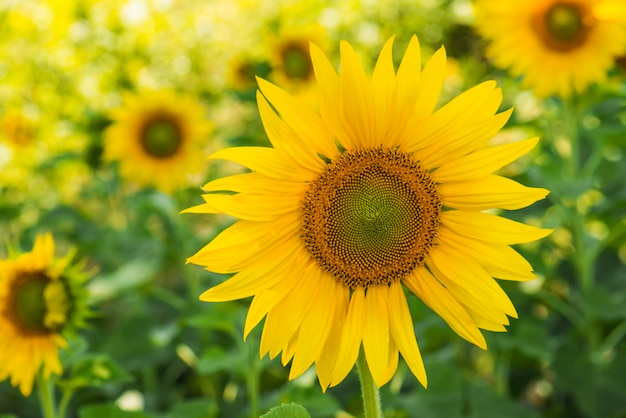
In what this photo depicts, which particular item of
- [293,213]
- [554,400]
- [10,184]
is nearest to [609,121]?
[554,400]

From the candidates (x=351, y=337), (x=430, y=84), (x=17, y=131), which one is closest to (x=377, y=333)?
(x=351, y=337)

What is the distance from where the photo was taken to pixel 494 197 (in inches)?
42.9

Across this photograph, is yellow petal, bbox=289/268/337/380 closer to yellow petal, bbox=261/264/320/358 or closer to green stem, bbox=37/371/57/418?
yellow petal, bbox=261/264/320/358

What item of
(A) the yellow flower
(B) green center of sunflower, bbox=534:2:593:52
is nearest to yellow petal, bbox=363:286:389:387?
(B) green center of sunflower, bbox=534:2:593:52

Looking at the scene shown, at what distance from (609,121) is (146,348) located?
1995 mm

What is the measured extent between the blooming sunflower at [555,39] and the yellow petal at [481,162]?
4.75 feet

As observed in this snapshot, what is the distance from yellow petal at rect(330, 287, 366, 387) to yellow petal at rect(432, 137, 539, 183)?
0.75 ft

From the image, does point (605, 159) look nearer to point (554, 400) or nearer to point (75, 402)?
point (554, 400)

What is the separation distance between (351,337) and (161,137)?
7.41 feet

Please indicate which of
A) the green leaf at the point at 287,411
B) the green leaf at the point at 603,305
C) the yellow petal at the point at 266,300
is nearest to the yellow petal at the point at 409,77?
the yellow petal at the point at 266,300

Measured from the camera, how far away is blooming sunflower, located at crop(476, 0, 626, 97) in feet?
8.09

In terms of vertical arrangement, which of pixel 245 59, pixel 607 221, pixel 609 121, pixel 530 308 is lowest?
pixel 530 308

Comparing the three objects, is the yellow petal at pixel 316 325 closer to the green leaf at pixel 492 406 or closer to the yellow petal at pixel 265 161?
the yellow petal at pixel 265 161

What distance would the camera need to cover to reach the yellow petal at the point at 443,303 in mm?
1100
